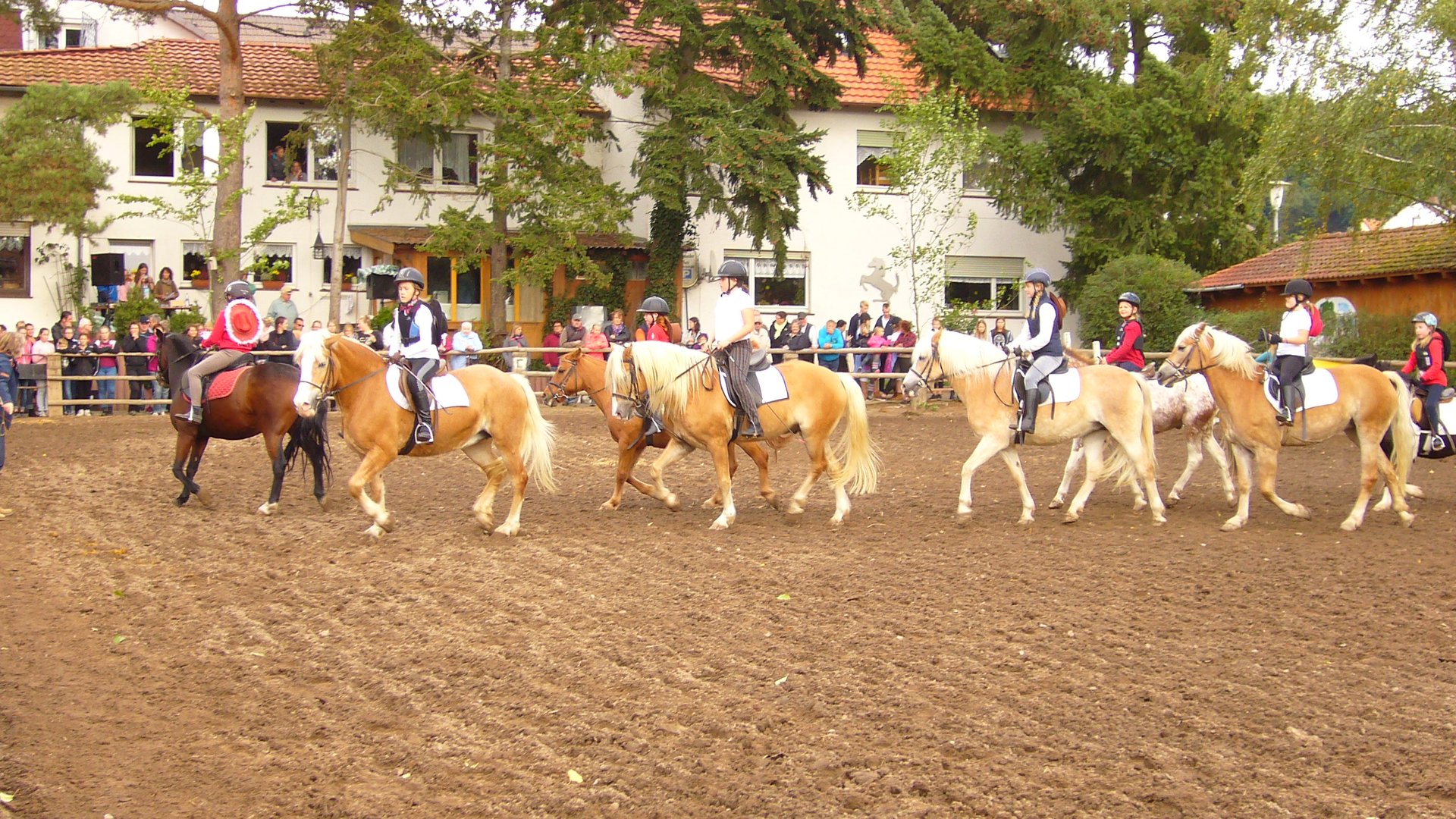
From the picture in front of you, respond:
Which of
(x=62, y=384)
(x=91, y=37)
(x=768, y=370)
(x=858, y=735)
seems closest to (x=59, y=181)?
(x=62, y=384)

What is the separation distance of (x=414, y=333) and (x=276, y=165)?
22.6 m

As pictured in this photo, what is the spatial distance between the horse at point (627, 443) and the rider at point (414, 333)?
1.60 metres

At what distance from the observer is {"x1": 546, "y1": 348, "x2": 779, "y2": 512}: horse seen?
12.0m

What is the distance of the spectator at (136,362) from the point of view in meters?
22.7

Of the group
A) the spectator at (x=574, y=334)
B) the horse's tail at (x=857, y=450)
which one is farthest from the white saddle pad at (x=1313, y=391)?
the spectator at (x=574, y=334)

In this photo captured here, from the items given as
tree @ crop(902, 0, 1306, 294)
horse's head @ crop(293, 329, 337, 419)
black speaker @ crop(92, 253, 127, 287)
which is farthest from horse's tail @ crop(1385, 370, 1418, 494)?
black speaker @ crop(92, 253, 127, 287)

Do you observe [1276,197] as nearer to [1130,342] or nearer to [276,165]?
[1130,342]

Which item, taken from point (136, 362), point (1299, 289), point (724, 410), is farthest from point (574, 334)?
point (1299, 289)

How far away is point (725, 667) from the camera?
6.76m

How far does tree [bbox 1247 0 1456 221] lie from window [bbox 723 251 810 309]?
13.6m

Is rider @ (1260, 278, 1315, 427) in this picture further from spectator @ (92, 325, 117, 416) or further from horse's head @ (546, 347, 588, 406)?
spectator @ (92, 325, 117, 416)

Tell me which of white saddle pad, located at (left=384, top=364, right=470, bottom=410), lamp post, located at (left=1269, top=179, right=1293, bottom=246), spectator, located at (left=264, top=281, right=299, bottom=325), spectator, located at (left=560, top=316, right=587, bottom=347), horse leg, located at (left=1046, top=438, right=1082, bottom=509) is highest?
lamp post, located at (left=1269, top=179, right=1293, bottom=246)

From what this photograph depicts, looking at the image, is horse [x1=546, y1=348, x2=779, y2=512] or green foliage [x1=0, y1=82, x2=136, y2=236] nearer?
horse [x1=546, y1=348, x2=779, y2=512]

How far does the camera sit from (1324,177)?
22000mm
